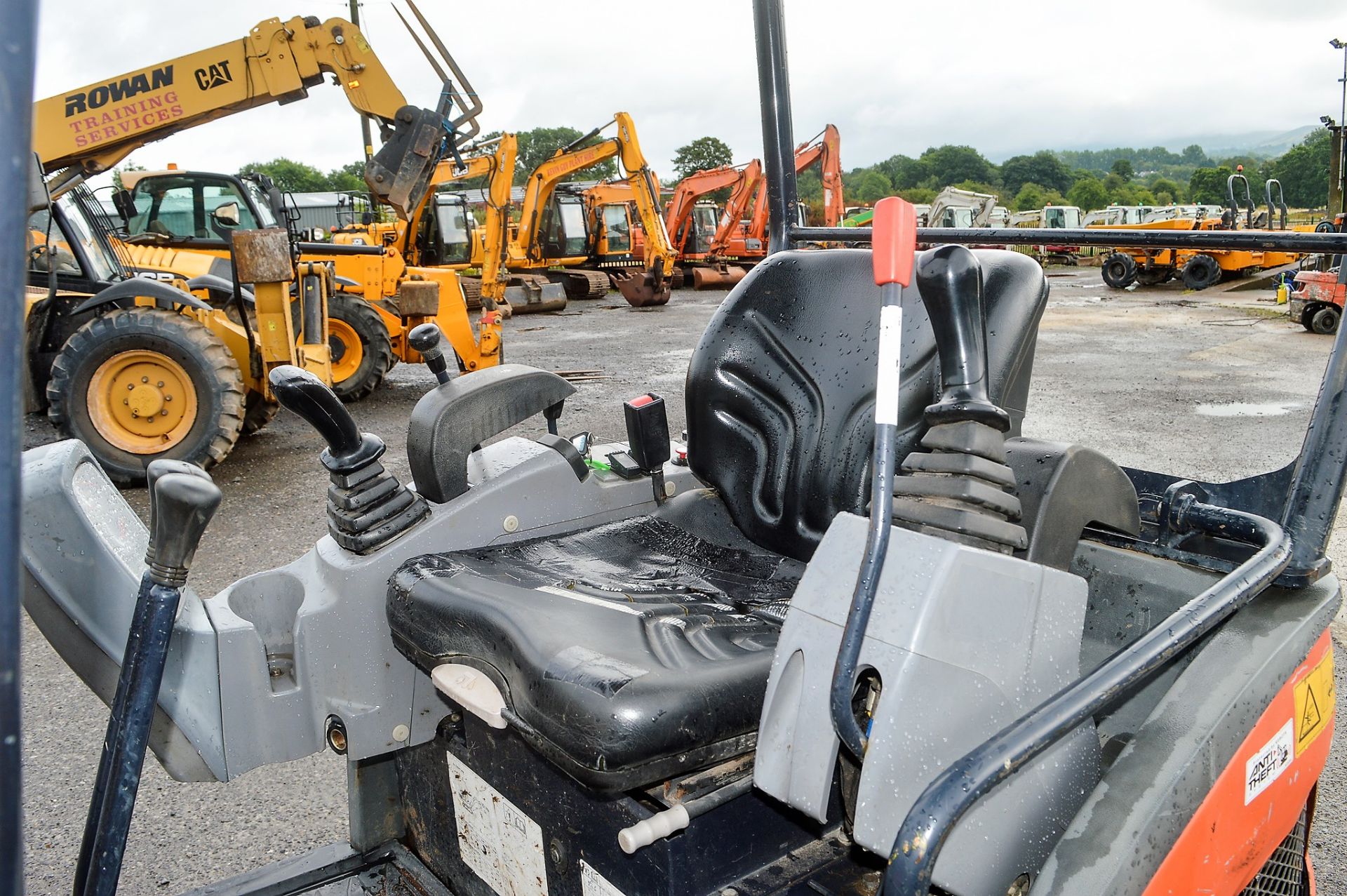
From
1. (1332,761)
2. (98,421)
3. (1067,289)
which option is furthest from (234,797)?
(1067,289)

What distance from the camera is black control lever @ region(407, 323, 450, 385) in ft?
6.07

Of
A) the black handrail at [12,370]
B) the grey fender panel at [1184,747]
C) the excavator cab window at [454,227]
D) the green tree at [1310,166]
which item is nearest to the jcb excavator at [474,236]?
the excavator cab window at [454,227]

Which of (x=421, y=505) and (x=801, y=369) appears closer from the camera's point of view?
(x=421, y=505)

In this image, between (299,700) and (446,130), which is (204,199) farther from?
(299,700)

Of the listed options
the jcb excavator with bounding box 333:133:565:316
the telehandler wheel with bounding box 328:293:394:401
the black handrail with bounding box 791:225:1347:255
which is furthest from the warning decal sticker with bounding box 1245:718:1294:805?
the telehandler wheel with bounding box 328:293:394:401

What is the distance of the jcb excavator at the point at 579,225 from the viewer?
42.1ft

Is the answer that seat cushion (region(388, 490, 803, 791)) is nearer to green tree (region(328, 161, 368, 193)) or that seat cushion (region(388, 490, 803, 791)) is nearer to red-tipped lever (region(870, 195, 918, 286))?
red-tipped lever (region(870, 195, 918, 286))

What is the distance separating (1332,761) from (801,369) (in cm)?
173

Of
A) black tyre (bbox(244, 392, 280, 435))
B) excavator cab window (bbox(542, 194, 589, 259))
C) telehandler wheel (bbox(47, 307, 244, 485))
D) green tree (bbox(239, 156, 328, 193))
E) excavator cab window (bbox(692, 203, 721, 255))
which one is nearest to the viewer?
telehandler wheel (bbox(47, 307, 244, 485))

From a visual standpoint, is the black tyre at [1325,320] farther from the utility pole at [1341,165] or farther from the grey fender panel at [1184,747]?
the grey fender panel at [1184,747]

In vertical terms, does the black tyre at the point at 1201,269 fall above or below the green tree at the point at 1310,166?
below

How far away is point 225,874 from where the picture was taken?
219 cm

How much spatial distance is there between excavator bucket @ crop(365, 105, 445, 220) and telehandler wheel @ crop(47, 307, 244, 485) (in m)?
2.47

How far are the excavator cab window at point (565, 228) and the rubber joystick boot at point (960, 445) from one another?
675 inches
